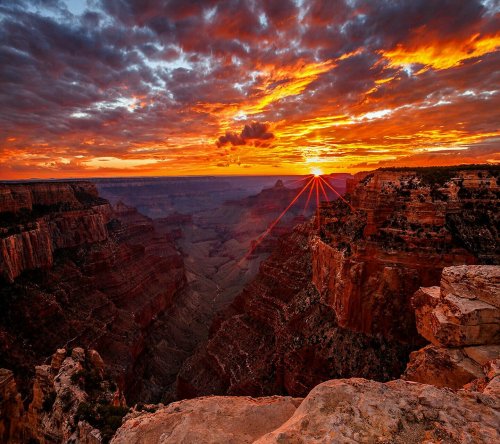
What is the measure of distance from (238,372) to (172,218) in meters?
112

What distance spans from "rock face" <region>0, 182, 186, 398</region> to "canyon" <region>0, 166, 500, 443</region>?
0.74 ft

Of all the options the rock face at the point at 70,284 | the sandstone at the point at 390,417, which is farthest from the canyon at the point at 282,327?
the rock face at the point at 70,284

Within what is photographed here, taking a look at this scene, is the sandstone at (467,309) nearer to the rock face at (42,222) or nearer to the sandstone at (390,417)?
the sandstone at (390,417)

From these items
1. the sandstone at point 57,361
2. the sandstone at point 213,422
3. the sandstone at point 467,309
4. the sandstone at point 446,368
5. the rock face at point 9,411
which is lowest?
the rock face at point 9,411

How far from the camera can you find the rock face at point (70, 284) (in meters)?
33.1

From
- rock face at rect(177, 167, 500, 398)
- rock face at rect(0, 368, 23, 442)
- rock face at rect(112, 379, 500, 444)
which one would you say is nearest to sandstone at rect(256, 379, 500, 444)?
rock face at rect(112, 379, 500, 444)

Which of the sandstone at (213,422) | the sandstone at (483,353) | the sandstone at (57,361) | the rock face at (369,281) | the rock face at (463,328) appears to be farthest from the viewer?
the rock face at (369,281)

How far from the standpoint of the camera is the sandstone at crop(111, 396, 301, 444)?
766 centimetres

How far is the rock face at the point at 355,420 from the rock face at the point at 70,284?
2590 centimetres

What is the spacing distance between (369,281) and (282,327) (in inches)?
507

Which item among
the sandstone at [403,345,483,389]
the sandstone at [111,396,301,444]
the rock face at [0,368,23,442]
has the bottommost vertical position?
the rock face at [0,368,23,442]

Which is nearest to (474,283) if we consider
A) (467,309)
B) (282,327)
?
(467,309)

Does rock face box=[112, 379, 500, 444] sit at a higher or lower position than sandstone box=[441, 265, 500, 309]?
lower

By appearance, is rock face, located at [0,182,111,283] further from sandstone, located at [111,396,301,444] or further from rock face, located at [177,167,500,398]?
sandstone, located at [111,396,301,444]
